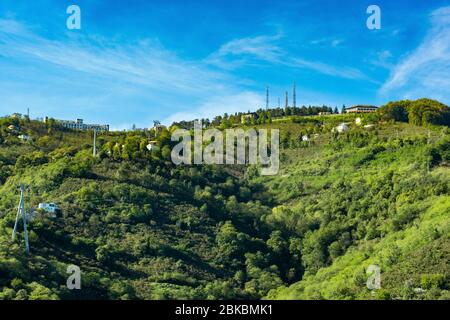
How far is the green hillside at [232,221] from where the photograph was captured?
36.0 meters

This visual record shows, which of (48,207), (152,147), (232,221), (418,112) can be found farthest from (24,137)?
(418,112)

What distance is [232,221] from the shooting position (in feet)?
170

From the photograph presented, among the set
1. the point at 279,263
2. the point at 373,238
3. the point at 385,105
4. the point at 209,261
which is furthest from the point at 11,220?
the point at 385,105

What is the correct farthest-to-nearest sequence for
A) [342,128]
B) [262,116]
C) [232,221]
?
[262,116], [342,128], [232,221]

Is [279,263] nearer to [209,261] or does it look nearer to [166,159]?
[209,261]

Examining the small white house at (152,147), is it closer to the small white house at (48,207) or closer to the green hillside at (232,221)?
the green hillside at (232,221)

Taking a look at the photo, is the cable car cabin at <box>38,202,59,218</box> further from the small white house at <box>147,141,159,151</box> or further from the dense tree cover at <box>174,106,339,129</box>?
the dense tree cover at <box>174,106,339,129</box>

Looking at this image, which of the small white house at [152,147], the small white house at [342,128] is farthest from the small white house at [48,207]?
the small white house at [342,128]

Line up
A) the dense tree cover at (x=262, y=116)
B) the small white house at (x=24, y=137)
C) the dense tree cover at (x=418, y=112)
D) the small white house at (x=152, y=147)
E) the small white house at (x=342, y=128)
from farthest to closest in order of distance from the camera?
1. the dense tree cover at (x=262, y=116)
2. the small white house at (x=342, y=128)
3. the dense tree cover at (x=418, y=112)
4. the small white house at (x=24, y=137)
5. the small white house at (x=152, y=147)

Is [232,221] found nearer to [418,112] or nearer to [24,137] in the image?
[24,137]

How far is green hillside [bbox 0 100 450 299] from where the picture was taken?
36.0 meters

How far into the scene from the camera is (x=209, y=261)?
4438 centimetres

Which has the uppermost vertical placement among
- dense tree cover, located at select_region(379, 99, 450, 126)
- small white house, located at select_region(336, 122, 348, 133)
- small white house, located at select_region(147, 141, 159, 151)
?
dense tree cover, located at select_region(379, 99, 450, 126)

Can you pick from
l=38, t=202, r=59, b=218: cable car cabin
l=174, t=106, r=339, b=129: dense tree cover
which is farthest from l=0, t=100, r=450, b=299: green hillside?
l=174, t=106, r=339, b=129: dense tree cover
